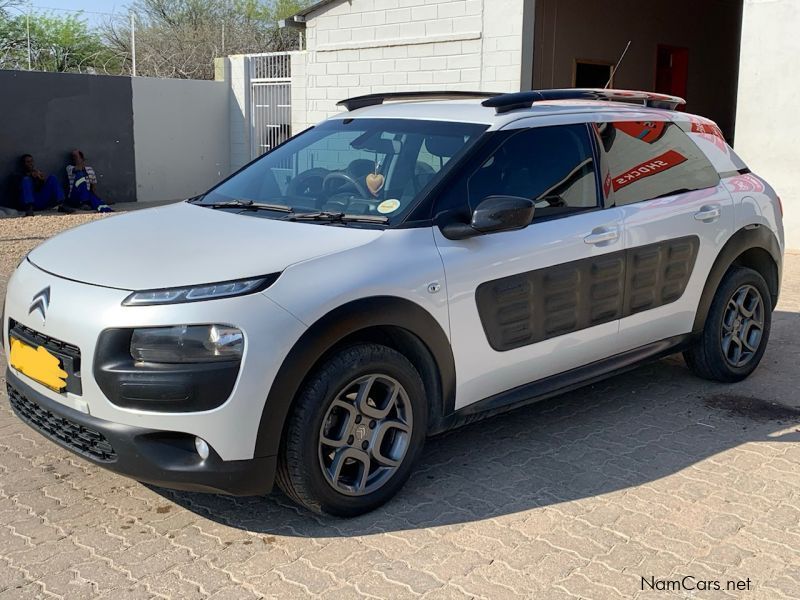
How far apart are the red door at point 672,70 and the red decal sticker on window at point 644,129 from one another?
13.3 m

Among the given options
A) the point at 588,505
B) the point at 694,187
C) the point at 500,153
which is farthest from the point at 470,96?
the point at 588,505

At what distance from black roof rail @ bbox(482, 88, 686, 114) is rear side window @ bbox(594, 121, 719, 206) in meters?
0.21

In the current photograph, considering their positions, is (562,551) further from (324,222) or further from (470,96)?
(470,96)

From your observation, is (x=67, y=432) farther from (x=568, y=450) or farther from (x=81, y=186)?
(x=81, y=186)

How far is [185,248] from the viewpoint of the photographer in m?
3.82

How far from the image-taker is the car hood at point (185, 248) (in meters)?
3.55

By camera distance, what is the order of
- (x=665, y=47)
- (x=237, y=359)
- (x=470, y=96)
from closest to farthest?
(x=237, y=359), (x=470, y=96), (x=665, y=47)

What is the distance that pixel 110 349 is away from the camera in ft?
11.2

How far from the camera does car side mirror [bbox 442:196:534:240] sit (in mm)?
4031

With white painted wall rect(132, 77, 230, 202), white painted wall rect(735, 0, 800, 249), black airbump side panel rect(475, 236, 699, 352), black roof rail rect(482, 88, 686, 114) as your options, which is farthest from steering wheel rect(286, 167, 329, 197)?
white painted wall rect(132, 77, 230, 202)

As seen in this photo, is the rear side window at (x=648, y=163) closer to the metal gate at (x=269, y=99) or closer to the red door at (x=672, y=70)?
the metal gate at (x=269, y=99)

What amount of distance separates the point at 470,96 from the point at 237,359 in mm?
2687

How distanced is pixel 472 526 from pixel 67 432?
175 centimetres

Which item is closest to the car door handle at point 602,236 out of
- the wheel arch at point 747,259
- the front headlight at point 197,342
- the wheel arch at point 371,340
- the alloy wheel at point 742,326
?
the wheel arch at point 747,259
